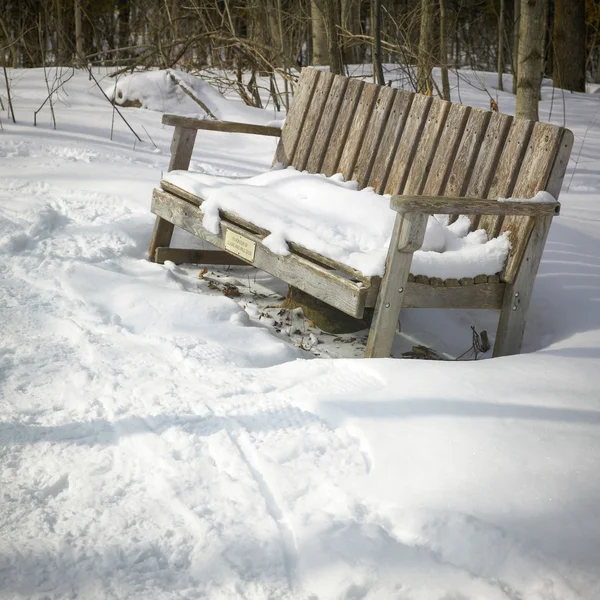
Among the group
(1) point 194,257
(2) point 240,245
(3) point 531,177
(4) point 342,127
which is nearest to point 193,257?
(1) point 194,257

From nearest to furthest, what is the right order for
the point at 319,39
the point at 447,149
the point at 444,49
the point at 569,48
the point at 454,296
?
the point at 454,296 < the point at 447,149 < the point at 444,49 < the point at 319,39 < the point at 569,48

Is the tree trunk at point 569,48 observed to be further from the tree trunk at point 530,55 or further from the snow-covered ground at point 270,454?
the snow-covered ground at point 270,454

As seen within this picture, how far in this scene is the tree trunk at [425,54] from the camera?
615 centimetres

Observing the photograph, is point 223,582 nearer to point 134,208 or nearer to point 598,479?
point 598,479

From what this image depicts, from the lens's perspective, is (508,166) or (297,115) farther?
(297,115)

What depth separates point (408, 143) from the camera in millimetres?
3777

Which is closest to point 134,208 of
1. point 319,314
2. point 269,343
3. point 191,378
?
point 319,314

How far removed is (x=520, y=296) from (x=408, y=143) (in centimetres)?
105

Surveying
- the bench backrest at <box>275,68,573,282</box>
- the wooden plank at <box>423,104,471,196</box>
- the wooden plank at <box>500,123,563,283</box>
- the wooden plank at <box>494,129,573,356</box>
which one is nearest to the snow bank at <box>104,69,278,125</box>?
the bench backrest at <box>275,68,573,282</box>

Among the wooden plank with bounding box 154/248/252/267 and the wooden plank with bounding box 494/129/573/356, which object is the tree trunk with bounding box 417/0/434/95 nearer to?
the wooden plank with bounding box 154/248/252/267

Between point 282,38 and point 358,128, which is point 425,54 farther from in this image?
point 358,128

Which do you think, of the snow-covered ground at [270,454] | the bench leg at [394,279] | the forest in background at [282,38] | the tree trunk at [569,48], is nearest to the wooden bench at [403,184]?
the bench leg at [394,279]

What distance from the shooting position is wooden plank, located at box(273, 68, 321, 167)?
14.1ft

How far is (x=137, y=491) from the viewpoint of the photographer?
2.06 m
